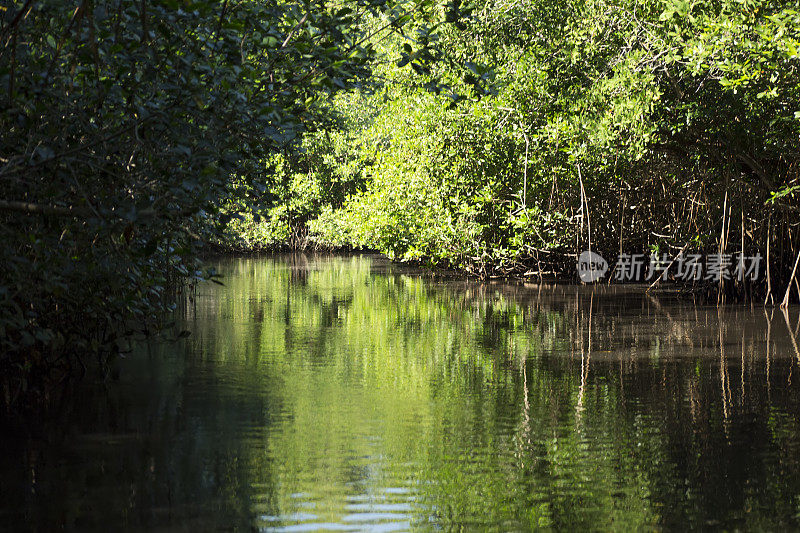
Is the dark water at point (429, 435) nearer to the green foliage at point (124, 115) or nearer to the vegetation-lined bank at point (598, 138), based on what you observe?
the green foliage at point (124, 115)

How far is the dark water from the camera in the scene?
5.28 m

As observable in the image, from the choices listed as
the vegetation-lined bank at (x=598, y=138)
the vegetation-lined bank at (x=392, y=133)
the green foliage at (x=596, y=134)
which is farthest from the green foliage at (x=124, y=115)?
the green foliage at (x=596, y=134)

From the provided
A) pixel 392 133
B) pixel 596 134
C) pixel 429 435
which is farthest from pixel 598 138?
pixel 392 133

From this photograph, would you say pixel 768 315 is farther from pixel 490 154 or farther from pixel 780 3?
pixel 490 154

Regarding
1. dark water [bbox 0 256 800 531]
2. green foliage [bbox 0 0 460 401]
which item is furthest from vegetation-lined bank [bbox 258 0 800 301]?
dark water [bbox 0 256 800 531]

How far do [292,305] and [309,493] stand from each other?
1211 centimetres

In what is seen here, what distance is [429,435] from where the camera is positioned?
705 cm

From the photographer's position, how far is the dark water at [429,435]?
17.3ft

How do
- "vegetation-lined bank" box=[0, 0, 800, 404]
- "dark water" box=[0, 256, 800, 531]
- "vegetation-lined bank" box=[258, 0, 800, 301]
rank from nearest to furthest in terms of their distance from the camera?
"dark water" box=[0, 256, 800, 531] → "vegetation-lined bank" box=[0, 0, 800, 404] → "vegetation-lined bank" box=[258, 0, 800, 301]

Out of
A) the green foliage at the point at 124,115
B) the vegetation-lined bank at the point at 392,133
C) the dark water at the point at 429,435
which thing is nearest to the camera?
the green foliage at the point at 124,115

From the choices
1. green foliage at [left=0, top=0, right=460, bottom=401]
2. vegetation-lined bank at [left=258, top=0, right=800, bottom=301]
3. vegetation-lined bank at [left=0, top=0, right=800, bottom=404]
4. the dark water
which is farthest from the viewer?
vegetation-lined bank at [left=258, top=0, right=800, bottom=301]

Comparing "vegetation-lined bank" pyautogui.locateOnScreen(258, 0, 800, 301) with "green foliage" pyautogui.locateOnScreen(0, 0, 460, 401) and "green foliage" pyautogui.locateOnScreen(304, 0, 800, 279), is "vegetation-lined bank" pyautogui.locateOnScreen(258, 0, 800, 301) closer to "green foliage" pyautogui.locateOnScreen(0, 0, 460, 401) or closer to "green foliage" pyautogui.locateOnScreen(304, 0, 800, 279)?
"green foliage" pyautogui.locateOnScreen(304, 0, 800, 279)

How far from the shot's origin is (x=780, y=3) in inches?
466

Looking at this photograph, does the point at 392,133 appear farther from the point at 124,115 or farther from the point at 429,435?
the point at 124,115
